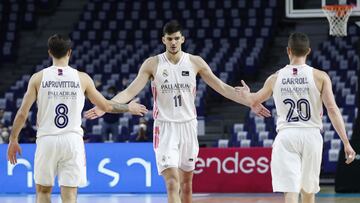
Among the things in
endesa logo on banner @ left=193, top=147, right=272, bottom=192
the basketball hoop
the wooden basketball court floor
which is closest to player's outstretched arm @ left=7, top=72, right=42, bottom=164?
the wooden basketball court floor

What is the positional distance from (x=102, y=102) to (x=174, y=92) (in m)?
0.85

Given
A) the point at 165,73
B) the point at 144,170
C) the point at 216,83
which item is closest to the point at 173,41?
the point at 165,73

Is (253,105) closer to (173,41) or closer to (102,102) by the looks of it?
(173,41)

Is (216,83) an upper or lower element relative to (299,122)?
upper

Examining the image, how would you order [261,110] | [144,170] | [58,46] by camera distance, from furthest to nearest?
[144,170], [261,110], [58,46]

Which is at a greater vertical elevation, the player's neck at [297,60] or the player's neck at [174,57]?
the player's neck at [174,57]

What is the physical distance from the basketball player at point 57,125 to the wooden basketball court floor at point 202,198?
21.8ft

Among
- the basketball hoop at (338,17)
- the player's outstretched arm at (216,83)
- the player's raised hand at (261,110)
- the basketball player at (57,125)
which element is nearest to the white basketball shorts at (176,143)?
the player's outstretched arm at (216,83)

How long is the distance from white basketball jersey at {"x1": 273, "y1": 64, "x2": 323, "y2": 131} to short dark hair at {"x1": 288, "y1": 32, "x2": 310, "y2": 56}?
0.14m

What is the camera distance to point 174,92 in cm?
962

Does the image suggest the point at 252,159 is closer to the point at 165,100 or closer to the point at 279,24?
the point at 165,100

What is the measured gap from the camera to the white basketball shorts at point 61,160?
8500 mm

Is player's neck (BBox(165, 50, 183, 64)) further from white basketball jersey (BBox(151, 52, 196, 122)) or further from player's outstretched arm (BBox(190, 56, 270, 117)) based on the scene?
player's outstretched arm (BBox(190, 56, 270, 117))

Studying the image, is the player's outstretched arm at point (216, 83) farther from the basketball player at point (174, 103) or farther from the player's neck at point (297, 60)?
the player's neck at point (297, 60)
